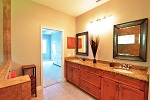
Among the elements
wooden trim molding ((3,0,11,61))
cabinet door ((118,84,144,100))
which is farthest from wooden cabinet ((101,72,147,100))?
wooden trim molding ((3,0,11,61))

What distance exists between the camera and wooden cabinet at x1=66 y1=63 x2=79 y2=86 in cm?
298

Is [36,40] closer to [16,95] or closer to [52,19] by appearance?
[52,19]

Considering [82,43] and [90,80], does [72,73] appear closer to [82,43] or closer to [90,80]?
[90,80]

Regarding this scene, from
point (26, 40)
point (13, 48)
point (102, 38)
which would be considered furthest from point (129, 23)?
point (13, 48)

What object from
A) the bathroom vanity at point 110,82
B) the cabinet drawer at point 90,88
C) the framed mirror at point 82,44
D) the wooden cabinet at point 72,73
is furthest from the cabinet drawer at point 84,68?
the framed mirror at point 82,44

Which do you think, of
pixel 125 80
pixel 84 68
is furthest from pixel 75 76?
pixel 125 80

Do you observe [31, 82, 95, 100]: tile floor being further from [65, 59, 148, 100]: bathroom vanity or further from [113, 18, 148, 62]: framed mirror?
[113, 18, 148, 62]: framed mirror

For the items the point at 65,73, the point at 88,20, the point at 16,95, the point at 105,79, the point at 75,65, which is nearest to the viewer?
the point at 16,95

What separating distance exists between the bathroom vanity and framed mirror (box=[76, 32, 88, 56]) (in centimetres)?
67

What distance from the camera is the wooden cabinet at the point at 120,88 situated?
149 centimetres

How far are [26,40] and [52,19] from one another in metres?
1.19

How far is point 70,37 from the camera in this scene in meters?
3.68

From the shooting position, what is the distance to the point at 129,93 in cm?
162

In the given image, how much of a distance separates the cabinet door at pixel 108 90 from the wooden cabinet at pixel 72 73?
1049 mm
